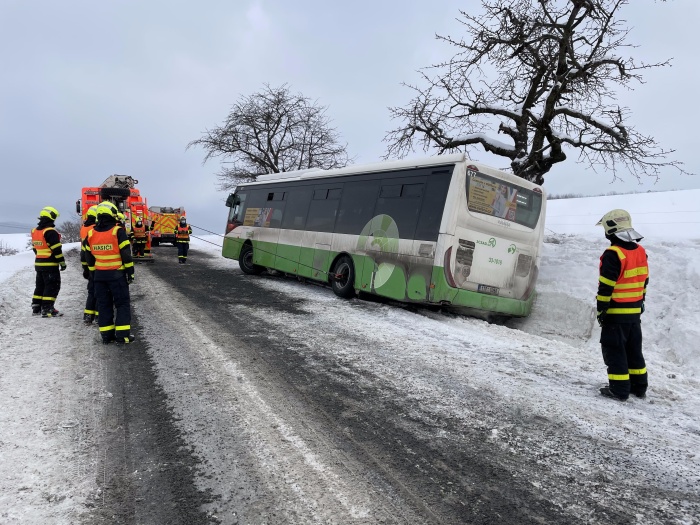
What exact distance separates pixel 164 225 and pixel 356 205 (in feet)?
65.4

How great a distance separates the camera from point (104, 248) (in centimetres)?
633

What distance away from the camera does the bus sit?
330 inches

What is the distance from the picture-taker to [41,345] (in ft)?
19.2

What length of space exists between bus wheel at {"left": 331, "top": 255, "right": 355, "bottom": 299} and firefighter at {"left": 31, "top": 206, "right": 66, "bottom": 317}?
5.51 meters

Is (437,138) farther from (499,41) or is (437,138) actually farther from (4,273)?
(4,273)

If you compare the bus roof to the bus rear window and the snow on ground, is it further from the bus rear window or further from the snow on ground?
the snow on ground

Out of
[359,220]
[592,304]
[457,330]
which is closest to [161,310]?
[359,220]

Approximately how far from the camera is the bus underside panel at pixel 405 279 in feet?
27.4

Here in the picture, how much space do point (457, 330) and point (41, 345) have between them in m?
5.90

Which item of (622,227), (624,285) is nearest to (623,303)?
(624,285)

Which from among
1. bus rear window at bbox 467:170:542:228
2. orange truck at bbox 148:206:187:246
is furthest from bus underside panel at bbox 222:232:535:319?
orange truck at bbox 148:206:187:246

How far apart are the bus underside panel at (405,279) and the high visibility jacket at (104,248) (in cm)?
506

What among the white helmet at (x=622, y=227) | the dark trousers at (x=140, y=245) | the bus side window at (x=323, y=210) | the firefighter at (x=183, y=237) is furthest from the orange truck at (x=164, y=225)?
the white helmet at (x=622, y=227)

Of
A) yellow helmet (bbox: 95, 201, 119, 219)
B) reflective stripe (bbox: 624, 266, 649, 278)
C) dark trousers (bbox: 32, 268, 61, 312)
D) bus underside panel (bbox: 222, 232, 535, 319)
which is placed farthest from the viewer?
bus underside panel (bbox: 222, 232, 535, 319)
